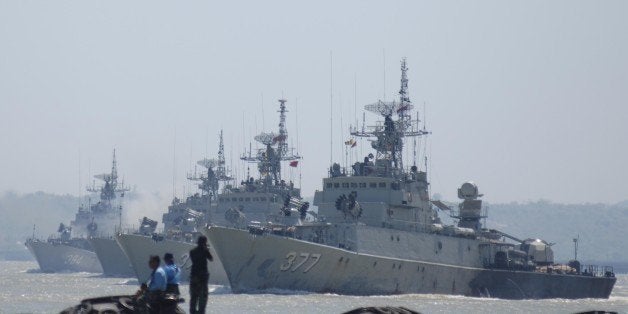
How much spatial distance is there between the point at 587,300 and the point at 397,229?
17471 mm

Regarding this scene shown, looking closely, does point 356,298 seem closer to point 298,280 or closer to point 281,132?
point 298,280

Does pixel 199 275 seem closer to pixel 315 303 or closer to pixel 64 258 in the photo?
pixel 315 303

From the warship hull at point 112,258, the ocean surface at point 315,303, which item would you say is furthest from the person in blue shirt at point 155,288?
the warship hull at point 112,258

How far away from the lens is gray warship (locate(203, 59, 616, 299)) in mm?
65688

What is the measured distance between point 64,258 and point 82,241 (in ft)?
9.46

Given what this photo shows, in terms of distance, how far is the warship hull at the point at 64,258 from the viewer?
13438 cm

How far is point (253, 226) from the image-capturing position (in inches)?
2581

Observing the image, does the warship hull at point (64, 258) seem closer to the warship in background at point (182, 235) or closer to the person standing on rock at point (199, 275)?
the warship in background at point (182, 235)

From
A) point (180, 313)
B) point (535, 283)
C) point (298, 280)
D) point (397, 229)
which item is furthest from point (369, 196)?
point (180, 313)

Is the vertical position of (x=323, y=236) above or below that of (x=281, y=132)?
below

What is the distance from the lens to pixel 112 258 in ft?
373

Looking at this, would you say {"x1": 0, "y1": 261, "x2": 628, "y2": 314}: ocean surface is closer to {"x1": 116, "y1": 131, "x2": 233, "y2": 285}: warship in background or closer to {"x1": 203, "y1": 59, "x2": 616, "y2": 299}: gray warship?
{"x1": 203, "y1": 59, "x2": 616, "y2": 299}: gray warship

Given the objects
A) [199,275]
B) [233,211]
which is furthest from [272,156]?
[199,275]

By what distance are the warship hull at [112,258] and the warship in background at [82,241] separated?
1650cm
